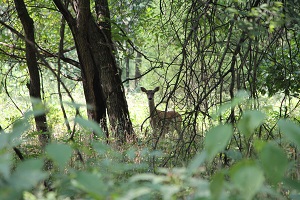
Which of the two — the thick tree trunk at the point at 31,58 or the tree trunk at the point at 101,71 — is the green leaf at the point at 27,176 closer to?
the thick tree trunk at the point at 31,58

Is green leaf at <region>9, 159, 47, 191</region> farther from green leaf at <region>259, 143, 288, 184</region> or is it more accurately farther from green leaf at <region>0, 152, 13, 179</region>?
green leaf at <region>259, 143, 288, 184</region>

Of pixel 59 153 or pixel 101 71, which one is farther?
pixel 101 71

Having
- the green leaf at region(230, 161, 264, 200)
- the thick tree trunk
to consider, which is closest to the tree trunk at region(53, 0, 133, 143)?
the thick tree trunk

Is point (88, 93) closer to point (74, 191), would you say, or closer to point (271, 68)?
point (271, 68)

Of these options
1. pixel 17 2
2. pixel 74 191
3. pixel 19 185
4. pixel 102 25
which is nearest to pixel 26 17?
pixel 17 2

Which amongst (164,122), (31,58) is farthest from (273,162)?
(31,58)

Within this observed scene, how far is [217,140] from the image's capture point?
3.76 feet

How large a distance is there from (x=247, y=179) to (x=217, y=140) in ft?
0.40

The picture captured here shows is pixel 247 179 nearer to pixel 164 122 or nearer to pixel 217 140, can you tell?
pixel 217 140

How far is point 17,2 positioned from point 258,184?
19.9 ft

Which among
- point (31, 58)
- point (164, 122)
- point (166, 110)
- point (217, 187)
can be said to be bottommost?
point (164, 122)

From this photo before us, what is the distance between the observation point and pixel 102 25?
762cm

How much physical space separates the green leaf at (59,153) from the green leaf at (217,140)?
33 centimetres

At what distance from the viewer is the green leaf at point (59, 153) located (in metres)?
1.20
